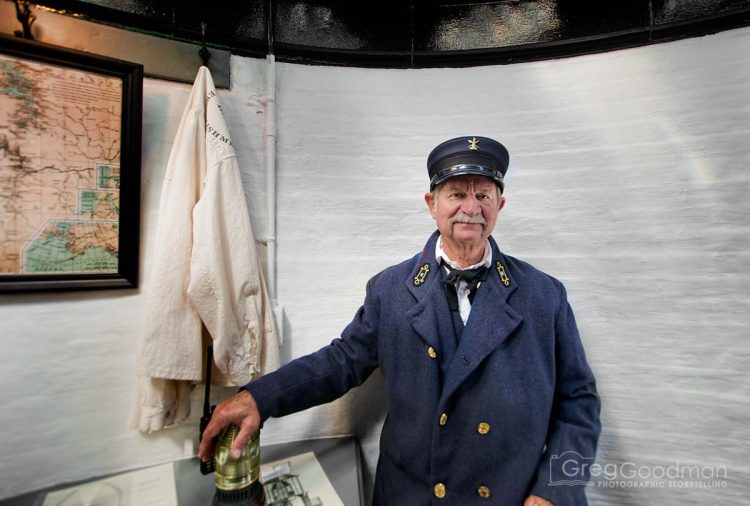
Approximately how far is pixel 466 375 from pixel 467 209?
458mm

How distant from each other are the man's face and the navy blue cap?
0.09 ft

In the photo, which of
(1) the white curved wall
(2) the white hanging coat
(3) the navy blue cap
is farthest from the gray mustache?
(2) the white hanging coat

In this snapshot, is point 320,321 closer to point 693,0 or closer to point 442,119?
point 442,119

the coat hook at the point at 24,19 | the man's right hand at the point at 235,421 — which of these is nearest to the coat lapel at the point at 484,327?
the man's right hand at the point at 235,421

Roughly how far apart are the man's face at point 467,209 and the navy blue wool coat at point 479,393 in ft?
0.38

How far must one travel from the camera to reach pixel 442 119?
1316 millimetres

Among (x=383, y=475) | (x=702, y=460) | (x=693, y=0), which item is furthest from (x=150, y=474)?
(x=693, y=0)

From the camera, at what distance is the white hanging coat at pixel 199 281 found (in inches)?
37.5

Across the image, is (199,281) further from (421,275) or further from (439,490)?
(439,490)

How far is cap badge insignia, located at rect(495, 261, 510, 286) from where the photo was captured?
0.95 metres

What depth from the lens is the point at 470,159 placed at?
0.94 metres

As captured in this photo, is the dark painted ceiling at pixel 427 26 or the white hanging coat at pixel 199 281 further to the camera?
the dark painted ceiling at pixel 427 26

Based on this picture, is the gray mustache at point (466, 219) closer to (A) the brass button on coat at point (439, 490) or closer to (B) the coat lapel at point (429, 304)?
(B) the coat lapel at point (429, 304)

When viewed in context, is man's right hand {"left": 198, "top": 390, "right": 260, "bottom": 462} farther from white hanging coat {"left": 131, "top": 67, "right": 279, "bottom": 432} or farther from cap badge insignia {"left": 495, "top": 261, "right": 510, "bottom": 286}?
cap badge insignia {"left": 495, "top": 261, "right": 510, "bottom": 286}
